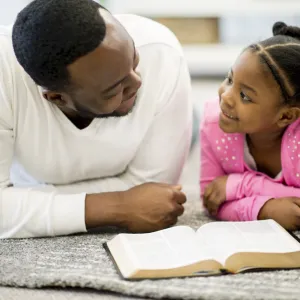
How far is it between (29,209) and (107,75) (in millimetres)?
309

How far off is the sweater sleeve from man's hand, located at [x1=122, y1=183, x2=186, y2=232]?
87mm

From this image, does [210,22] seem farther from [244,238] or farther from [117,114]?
[244,238]

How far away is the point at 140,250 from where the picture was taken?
1112mm

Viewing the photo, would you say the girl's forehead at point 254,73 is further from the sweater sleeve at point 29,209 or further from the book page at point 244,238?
the sweater sleeve at point 29,209

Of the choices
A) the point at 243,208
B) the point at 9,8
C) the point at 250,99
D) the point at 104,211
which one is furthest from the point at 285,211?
the point at 9,8

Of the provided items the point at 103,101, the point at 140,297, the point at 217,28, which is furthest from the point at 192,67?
the point at 140,297

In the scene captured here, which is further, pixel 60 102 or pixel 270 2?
pixel 270 2

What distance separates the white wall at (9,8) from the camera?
2590mm

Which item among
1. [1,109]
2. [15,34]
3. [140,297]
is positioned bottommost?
[140,297]

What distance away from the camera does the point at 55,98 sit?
122cm

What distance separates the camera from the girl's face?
124cm

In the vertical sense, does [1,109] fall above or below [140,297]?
above

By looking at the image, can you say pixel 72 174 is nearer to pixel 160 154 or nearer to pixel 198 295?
pixel 160 154

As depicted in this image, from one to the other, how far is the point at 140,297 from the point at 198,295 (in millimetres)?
89
